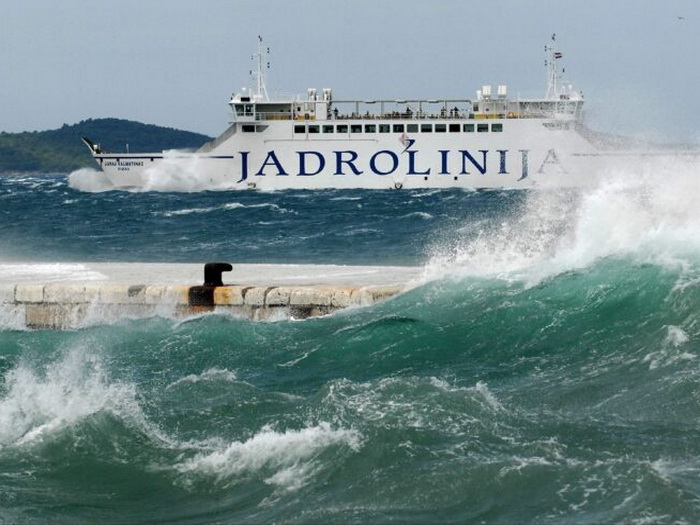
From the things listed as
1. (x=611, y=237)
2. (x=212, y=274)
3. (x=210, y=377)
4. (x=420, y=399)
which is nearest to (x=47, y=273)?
(x=212, y=274)

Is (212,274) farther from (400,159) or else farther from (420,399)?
(400,159)

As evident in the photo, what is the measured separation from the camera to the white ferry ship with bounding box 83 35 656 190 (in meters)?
59.2

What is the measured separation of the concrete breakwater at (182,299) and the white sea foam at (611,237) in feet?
3.40

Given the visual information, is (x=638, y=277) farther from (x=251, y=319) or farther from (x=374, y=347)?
(x=251, y=319)

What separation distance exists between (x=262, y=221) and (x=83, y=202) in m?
17.1

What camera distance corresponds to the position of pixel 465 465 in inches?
281

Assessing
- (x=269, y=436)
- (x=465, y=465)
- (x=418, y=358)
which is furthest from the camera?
(x=418, y=358)

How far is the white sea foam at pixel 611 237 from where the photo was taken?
13.4m

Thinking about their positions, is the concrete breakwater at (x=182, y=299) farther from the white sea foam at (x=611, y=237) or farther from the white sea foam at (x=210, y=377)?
the white sea foam at (x=210, y=377)

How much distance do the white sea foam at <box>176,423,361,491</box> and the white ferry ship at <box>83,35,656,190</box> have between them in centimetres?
5108

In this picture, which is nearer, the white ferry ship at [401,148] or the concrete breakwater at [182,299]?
the concrete breakwater at [182,299]

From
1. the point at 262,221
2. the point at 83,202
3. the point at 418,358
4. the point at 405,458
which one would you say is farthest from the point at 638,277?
the point at 83,202

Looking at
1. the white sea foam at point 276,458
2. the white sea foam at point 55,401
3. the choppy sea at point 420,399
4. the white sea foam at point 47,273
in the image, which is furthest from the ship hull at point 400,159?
the white sea foam at point 276,458

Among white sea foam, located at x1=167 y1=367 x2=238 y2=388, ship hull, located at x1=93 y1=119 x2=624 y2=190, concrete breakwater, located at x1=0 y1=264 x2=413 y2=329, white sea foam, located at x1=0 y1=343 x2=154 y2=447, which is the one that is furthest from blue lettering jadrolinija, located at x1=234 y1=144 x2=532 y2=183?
white sea foam, located at x1=0 y1=343 x2=154 y2=447
